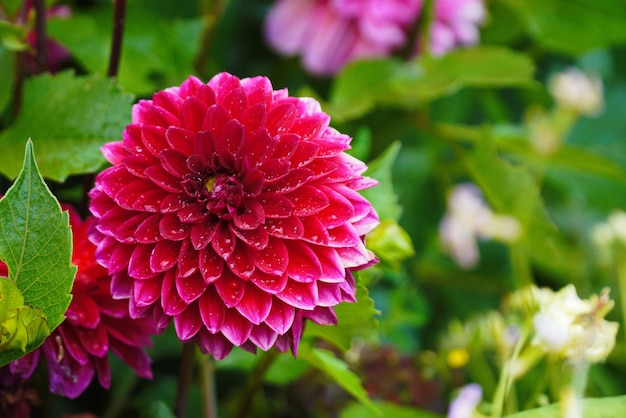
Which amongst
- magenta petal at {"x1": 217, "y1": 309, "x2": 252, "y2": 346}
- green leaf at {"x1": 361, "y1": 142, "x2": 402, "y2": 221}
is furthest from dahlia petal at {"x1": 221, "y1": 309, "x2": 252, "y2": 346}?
green leaf at {"x1": 361, "y1": 142, "x2": 402, "y2": 221}

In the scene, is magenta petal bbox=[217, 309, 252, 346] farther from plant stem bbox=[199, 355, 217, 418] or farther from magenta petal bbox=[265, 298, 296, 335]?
plant stem bbox=[199, 355, 217, 418]

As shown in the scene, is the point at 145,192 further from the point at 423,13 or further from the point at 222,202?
the point at 423,13

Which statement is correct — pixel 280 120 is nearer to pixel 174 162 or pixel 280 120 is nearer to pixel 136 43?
pixel 174 162

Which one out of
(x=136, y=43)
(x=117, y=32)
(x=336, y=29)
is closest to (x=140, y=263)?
(x=117, y=32)

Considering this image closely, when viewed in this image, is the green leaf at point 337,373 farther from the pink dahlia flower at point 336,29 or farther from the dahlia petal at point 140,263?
the pink dahlia flower at point 336,29

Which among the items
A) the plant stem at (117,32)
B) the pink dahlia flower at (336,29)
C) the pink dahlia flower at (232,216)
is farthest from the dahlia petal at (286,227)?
the pink dahlia flower at (336,29)

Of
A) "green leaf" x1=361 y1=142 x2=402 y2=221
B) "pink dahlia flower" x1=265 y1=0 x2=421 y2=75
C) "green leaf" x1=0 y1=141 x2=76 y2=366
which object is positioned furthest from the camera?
"pink dahlia flower" x1=265 y1=0 x2=421 y2=75

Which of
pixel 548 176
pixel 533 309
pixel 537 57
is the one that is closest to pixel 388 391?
pixel 533 309
